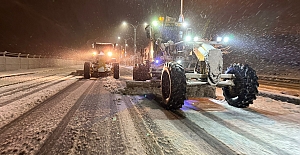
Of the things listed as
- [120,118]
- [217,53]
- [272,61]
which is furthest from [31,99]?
[272,61]

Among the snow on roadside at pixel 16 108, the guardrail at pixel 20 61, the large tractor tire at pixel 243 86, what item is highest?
the guardrail at pixel 20 61

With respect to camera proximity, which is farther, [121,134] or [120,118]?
[120,118]

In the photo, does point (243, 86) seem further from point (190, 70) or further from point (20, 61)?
point (20, 61)

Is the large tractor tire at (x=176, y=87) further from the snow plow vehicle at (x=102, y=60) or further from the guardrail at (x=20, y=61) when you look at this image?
the guardrail at (x=20, y=61)

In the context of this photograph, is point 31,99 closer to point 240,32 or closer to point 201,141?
point 201,141

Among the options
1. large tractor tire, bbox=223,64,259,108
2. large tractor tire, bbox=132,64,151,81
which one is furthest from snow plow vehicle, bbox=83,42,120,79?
large tractor tire, bbox=223,64,259,108

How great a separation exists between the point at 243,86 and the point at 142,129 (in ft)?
12.0

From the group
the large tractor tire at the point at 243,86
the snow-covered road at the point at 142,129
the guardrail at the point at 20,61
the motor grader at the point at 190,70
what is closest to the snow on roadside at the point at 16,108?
the snow-covered road at the point at 142,129

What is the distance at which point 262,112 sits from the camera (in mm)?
6688

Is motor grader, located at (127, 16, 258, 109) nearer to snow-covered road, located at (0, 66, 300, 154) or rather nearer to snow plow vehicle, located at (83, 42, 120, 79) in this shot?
snow-covered road, located at (0, 66, 300, 154)

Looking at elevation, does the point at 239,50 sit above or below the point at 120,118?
above

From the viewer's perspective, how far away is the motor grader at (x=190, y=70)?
6.38 metres

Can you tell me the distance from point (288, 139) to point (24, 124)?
5193 mm

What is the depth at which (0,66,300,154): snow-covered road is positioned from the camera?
3867 mm
